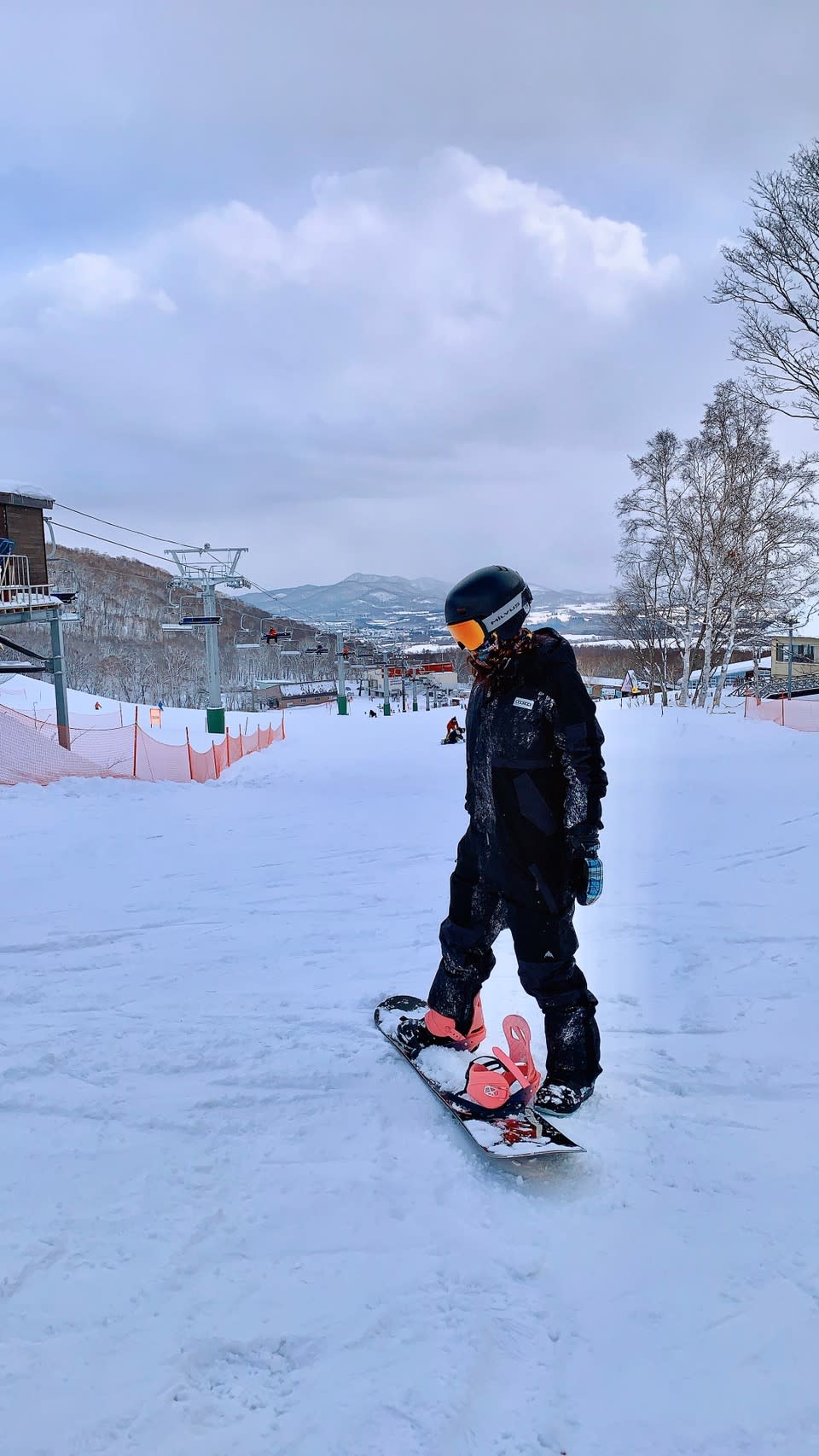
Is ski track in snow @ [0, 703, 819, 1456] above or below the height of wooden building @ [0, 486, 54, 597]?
below

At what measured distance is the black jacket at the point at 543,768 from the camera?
2572mm

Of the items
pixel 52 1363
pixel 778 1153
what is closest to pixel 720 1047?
pixel 778 1153

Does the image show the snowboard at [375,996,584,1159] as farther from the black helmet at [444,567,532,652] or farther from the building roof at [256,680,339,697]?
A: the building roof at [256,680,339,697]

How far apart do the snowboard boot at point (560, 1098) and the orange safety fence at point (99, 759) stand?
31.4 feet

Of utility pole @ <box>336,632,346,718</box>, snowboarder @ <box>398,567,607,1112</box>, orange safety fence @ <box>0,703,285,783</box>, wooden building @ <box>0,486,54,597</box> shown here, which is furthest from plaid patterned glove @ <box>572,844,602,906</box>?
utility pole @ <box>336,632,346,718</box>

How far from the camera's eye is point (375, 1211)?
2.15 metres

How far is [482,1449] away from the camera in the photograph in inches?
59.2

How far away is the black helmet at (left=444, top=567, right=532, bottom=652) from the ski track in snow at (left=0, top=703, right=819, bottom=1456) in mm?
1715

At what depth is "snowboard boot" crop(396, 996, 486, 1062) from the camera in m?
3.02

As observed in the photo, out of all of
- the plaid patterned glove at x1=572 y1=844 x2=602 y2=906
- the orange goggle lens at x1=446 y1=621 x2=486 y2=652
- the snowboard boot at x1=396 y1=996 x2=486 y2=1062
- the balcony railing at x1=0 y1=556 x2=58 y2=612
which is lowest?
the snowboard boot at x1=396 y1=996 x2=486 y2=1062

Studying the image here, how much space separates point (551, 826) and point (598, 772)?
0.83ft

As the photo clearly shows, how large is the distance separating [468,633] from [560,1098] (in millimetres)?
1679

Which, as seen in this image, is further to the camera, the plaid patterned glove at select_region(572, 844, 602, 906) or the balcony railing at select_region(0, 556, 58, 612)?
the balcony railing at select_region(0, 556, 58, 612)

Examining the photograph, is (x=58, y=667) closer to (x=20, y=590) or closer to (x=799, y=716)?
(x=20, y=590)
